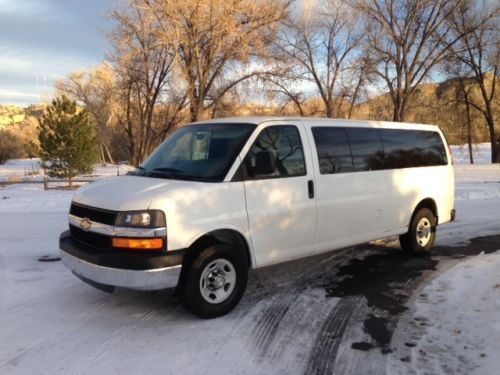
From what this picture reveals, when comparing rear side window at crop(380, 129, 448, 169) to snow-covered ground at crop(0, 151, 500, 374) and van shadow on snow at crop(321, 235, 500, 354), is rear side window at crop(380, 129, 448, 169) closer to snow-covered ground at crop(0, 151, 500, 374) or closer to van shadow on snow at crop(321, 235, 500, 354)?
van shadow on snow at crop(321, 235, 500, 354)

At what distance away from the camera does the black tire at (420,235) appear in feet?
23.0

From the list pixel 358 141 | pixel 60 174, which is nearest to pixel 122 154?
pixel 60 174

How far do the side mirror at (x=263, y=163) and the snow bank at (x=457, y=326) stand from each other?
2172mm

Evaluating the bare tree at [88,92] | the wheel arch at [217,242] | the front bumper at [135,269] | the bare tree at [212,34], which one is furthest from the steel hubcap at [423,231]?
the bare tree at [88,92]

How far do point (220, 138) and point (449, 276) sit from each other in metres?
3.52

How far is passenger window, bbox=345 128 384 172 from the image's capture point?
605 cm

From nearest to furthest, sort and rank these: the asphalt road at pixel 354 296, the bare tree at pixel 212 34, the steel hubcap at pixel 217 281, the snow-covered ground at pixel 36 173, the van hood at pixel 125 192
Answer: the asphalt road at pixel 354 296
the van hood at pixel 125 192
the steel hubcap at pixel 217 281
the bare tree at pixel 212 34
the snow-covered ground at pixel 36 173

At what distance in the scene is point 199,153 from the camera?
17.2ft

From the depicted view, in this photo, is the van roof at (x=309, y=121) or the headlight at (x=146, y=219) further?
the van roof at (x=309, y=121)

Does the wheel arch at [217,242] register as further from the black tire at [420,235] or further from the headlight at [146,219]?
the black tire at [420,235]

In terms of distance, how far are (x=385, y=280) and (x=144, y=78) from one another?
2960 centimetres

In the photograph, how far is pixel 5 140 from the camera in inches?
2640

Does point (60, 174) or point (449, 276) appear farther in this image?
point (60, 174)

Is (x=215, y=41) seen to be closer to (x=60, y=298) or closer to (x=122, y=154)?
(x=60, y=298)
